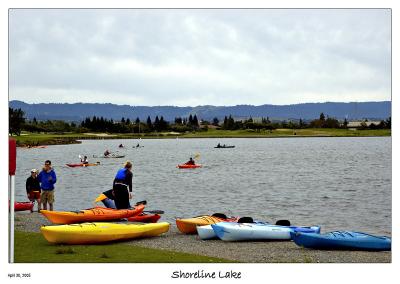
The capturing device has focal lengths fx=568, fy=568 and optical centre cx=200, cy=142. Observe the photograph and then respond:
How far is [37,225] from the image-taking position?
65.2ft

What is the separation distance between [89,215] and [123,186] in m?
1.56

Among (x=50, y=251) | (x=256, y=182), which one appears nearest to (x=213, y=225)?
(x=50, y=251)

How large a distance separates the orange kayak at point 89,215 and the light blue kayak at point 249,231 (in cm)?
392

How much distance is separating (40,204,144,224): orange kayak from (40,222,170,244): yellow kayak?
2268mm

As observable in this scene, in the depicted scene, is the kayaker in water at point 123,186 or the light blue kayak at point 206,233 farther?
the kayaker in water at point 123,186

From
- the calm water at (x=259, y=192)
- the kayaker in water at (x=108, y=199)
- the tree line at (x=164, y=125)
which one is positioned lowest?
the calm water at (x=259, y=192)

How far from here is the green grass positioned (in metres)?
13.6

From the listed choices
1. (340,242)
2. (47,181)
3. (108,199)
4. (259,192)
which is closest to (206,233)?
(340,242)

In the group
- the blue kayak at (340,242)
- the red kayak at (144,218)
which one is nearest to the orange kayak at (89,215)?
the red kayak at (144,218)

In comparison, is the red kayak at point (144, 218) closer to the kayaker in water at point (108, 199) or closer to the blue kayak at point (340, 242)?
the kayaker in water at point (108, 199)

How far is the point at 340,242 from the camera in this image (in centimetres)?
1627

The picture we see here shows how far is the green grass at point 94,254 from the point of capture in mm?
13586
